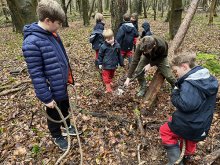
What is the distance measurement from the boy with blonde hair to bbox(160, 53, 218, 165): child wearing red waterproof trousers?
66.4 inches

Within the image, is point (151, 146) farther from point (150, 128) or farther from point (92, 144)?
point (92, 144)

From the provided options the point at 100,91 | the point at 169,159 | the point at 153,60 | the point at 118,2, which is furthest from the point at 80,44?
the point at 169,159

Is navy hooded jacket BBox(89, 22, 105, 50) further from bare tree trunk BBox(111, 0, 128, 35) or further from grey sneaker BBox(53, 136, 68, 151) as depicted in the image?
grey sneaker BBox(53, 136, 68, 151)

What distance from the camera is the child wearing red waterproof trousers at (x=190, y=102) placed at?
10.3ft

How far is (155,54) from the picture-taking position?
215 inches

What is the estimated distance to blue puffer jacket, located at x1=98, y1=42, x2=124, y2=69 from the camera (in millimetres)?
6244

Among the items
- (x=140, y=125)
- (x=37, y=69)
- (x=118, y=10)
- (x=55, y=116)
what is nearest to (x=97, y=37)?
(x=118, y=10)

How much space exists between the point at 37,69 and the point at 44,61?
0.52 feet

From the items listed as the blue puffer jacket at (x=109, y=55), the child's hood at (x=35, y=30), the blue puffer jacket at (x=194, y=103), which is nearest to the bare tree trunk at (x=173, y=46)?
the blue puffer jacket at (x=109, y=55)

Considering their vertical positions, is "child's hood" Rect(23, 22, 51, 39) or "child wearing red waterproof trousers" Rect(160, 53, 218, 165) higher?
"child's hood" Rect(23, 22, 51, 39)

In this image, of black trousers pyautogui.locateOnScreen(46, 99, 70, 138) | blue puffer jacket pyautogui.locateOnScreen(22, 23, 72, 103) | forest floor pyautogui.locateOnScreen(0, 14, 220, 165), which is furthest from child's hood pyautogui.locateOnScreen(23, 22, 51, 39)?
forest floor pyautogui.locateOnScreen(0, 14, 220, 165)

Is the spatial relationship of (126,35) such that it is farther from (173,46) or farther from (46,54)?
(46,54)

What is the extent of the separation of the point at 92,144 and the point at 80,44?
28.6 feet

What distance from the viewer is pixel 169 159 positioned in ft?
12.6
